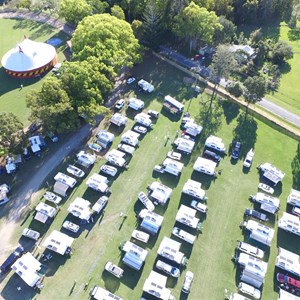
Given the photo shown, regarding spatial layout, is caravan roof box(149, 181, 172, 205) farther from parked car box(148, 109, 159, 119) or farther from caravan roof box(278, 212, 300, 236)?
caravan roof box(278, 212, 300, 236)

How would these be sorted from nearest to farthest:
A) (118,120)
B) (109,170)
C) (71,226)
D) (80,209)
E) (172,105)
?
(71,226)
(80,209)
(109,170)
(118,120)
(172,105)

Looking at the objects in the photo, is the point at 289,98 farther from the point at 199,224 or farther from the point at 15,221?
the point at 15,221

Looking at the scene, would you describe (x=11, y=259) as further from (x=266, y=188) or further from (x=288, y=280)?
(x=266, y=188)

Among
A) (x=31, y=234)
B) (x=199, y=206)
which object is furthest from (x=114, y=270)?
(x=199, y=206)

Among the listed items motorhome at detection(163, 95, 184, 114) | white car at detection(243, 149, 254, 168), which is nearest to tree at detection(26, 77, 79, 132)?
motorhome at detection(163, 95, 184, 114)

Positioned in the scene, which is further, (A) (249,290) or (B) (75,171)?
(B) (75,171)

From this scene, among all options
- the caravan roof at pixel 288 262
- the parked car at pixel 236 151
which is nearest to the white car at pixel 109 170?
the parked car at pixel 236 151

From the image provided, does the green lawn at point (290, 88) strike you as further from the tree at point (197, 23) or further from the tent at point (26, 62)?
the tent at point (26, 62)
